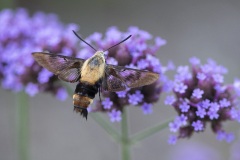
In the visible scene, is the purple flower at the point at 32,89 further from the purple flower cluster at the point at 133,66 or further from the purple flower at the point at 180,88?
the purple flower at the point at 180,88

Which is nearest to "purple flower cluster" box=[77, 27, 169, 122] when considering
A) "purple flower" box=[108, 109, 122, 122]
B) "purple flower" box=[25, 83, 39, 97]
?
"purple flower" box=[108, 109, 122, 122]

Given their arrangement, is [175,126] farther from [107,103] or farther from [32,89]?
[32,89]

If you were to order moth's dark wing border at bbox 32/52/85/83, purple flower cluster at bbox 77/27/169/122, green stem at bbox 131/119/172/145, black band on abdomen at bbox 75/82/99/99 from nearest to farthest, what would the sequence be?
black band on abdomen at bbox 75/82/99/99
moth's dark wing border at bbox 32/52/85/83
purple flower cluster at bbox 77/27/169/122
green stem at bbox 131/119/172/145

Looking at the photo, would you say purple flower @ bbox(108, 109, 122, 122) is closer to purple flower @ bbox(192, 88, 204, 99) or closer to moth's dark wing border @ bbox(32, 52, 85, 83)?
moth's dark wing border @ bbox(32, 52, 85, 83)

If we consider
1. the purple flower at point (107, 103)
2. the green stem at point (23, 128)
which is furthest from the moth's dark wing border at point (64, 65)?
the green stem at point (23, 128)

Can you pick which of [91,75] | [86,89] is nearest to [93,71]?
[91,75]
